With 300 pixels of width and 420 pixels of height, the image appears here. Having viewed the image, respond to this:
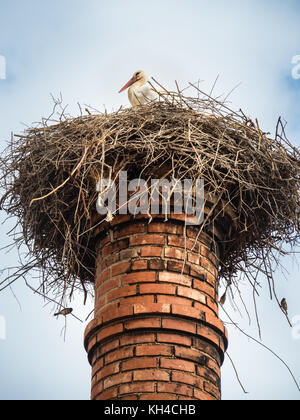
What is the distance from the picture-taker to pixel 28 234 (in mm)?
5941

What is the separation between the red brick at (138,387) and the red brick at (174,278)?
0.73m

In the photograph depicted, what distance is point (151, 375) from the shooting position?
435 cm

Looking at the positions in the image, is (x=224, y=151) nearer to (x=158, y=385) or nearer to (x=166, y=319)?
(x=166, y=319)

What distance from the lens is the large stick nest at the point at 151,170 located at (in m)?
5.17

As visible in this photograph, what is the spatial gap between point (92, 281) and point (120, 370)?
1611 millimetres

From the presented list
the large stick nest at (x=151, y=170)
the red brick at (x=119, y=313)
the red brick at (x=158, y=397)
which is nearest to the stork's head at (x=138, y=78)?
the large stick nest at (x=151, y=170)

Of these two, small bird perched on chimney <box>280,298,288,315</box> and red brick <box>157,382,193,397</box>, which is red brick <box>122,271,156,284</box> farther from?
small bird perched on chimney <box>280,298,288,315</box>

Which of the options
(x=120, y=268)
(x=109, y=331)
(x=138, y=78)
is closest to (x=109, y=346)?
(x=109, y=331)

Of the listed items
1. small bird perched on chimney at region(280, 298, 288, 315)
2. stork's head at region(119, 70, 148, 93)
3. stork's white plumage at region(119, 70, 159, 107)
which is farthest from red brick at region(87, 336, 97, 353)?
stork's head at region(119, 70, 148, 93)

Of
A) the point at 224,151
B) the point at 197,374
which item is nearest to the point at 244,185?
the point at 224,151

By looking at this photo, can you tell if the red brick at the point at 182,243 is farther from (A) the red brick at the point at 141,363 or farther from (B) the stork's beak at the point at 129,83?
(B) the stork's beak at the point at 129,83

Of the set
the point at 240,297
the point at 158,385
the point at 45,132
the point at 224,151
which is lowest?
the point at 158,385

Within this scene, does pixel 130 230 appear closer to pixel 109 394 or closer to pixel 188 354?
pixel 188 354

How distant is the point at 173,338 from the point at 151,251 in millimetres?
653
